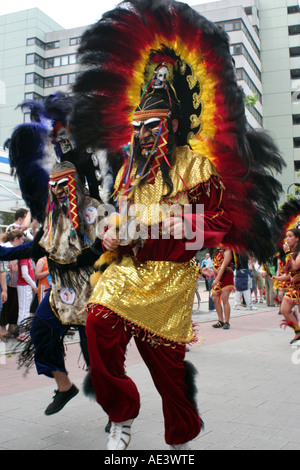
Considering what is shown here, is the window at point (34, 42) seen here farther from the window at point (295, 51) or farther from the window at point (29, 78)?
the window at point (295, 51)

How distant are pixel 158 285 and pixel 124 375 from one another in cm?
50

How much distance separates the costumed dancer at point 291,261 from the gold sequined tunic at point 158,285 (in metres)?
4.38

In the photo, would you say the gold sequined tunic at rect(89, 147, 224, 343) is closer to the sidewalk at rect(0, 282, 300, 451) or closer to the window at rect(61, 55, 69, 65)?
the sidewalk at rect(0, 282, 300, 451)

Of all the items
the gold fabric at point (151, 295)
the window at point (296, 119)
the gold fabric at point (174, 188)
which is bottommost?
the gold fabric at point (151, 295)

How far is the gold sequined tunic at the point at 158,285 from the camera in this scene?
2.43 meters

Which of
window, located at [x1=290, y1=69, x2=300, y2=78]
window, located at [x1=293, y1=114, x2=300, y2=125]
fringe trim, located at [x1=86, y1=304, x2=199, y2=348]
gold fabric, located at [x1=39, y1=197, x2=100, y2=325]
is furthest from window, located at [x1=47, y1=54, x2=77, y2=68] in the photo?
fringe trim, located at [x1=86, y1=304, x2=199, y2=348]

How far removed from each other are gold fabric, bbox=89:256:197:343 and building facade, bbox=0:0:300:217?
47464mm

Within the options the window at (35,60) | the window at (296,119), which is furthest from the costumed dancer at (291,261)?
the window at (35,60)

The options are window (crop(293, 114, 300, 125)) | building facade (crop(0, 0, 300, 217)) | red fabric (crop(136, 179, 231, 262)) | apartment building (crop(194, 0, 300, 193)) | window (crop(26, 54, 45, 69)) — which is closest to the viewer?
red fabric (crop(136, 179, 231, 262))

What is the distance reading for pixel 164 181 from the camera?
2.69 m

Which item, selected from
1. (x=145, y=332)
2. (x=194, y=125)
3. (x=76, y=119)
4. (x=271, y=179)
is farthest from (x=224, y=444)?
(x=76, y=119)

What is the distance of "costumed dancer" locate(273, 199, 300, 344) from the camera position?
23.0ft
